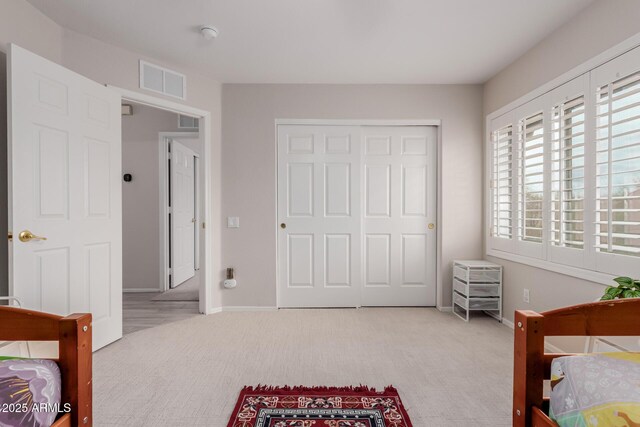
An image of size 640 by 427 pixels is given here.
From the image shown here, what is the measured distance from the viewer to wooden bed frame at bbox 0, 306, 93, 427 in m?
1.03

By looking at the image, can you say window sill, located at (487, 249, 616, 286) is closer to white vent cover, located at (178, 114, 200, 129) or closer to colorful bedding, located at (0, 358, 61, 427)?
colorful bedding, located at (0, 358, 61, 427)

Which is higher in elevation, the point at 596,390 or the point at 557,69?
the point at 557,69

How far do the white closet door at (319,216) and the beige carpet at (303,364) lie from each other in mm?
409

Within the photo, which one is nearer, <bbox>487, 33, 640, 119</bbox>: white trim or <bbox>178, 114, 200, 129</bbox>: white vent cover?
<bbox>487, 33, 640, 119</bbox>: white trim

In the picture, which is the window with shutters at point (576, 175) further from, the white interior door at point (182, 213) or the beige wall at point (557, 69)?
the white interior door at point (182, 213)

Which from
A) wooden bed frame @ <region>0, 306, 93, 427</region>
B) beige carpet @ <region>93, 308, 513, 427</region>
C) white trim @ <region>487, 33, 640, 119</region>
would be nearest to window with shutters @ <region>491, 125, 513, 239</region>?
white trim @ <region>487, 33, 640, 119</region>

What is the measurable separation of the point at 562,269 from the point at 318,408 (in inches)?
80.8

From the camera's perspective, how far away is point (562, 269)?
2465mm

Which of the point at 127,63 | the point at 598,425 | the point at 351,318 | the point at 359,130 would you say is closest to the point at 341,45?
the point at 359,130

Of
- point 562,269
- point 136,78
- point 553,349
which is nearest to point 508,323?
point 553,349

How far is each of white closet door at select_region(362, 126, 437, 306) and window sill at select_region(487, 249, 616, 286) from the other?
82 cm

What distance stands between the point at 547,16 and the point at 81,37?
11.8 feet

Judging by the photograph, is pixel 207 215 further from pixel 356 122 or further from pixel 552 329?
pixel 552 329

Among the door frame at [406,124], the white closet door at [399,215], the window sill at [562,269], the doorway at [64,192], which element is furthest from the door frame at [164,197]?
the window sill at [562,269]
